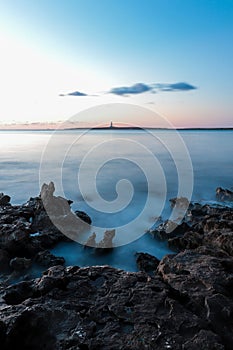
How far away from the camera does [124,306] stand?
11.0 ft

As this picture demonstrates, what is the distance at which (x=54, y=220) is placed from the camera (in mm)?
7172

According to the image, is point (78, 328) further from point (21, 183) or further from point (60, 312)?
point (21, 183)

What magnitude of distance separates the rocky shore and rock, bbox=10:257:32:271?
0.06ft

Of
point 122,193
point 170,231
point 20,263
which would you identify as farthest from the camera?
point 122,193

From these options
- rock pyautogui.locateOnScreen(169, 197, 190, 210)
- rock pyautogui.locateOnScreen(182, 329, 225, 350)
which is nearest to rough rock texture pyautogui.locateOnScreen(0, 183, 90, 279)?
rock pyautogui.locateOnScreen(182, 329, 225, 350)

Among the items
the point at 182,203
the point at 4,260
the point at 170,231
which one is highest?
the point at 182,203

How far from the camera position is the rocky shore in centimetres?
287

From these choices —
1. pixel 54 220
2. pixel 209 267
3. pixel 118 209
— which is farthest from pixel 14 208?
pixel 209 267

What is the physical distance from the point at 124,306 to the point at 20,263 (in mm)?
2643

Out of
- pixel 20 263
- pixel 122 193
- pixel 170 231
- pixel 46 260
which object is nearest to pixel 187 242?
pixel 170 231

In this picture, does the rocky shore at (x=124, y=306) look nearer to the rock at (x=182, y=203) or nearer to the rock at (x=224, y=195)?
the rock at (x=182, y=203)

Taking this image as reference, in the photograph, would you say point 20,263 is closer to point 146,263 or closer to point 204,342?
point 146,263

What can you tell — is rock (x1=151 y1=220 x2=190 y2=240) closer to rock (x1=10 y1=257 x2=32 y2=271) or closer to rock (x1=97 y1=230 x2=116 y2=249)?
rock (x1=97 y1=230 x2=116 y2=249)

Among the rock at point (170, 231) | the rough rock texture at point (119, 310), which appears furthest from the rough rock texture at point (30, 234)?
the rock at point (170, 231)
